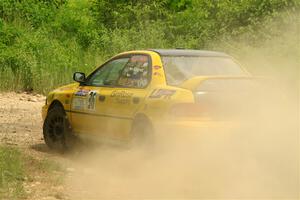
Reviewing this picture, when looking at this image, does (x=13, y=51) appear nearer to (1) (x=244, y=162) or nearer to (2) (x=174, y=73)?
(2) (x=174, y=73)

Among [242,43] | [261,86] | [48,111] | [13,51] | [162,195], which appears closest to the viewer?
[162,195]

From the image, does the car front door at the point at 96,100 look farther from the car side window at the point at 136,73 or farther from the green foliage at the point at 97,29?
the green foliage at the point at 97,29

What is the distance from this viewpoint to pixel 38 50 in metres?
21.3

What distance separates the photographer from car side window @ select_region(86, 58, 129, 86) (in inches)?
365

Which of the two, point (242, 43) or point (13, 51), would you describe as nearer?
point (242, 43)

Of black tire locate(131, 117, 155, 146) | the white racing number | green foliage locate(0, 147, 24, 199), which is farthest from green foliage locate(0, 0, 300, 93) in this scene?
green foliage locate(0, 147, 24, 199)

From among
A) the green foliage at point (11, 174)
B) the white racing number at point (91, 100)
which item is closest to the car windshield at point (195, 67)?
the white racing number at point (91, 100)

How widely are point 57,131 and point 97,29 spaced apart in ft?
49.2

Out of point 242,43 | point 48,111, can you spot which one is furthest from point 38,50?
point 48,111

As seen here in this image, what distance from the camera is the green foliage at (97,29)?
20.0m

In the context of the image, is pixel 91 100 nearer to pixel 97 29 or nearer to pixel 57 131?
pixel 57 131

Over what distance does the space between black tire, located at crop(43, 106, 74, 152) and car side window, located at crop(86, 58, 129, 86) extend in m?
0.73

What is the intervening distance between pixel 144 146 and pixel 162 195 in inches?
39.9

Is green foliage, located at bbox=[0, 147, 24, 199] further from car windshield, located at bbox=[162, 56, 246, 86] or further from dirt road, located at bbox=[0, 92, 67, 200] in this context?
car windshield, located at bbox=[162, 56, 246, 86]
